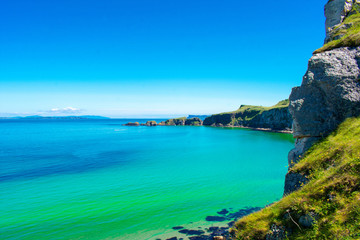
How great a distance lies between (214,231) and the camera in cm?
1827

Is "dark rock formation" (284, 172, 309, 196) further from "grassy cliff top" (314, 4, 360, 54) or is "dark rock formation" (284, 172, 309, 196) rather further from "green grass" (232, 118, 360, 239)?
"grassy cliff top" (314, 4, 360, 54)

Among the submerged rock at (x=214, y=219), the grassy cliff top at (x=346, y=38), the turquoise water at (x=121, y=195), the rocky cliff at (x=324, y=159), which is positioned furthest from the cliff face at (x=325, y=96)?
the turquoise water at (x=121, y=195)

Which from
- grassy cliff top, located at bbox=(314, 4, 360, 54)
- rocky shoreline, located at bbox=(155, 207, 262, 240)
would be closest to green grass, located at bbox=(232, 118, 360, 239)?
rocky shoreline, located at bbox=(155, 207, 262, 240)

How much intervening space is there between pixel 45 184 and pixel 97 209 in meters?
14.1

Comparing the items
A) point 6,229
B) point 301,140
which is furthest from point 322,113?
point 6,229

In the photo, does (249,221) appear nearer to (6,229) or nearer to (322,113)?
(322,113)

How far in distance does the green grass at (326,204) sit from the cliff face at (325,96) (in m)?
2.84

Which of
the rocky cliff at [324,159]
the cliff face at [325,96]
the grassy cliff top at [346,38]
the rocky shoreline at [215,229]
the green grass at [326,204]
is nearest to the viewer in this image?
the green grass at [326,204]

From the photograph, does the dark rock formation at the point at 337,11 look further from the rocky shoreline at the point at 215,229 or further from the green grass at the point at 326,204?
the rocky shoreline at the point at 215,229

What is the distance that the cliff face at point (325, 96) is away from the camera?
15000mm

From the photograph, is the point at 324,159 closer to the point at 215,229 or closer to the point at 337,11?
the point at 215,229

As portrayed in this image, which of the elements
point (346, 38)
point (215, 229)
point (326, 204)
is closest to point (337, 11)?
point (346, 38)

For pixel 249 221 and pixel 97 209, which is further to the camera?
pixel 97 209

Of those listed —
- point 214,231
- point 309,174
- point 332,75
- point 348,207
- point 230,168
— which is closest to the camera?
point 348,207
